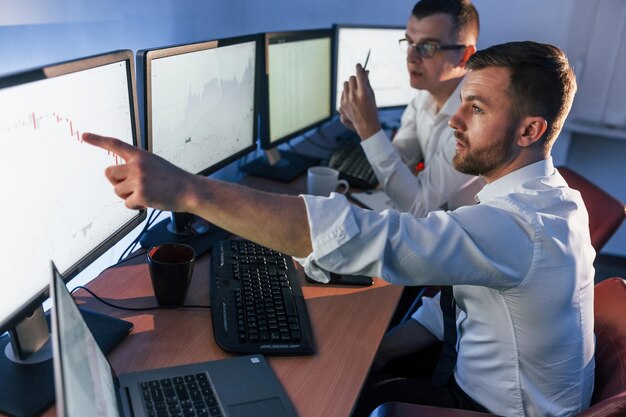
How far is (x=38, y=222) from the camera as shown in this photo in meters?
0.89

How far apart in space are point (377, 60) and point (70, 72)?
5.61 feet

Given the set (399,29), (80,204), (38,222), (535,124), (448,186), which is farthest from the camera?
(399,29)

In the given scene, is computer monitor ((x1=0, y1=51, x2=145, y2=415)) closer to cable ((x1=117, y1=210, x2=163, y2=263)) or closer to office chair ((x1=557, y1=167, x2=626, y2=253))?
cable ((x1=117, y1=210, x2=163, y2=263))

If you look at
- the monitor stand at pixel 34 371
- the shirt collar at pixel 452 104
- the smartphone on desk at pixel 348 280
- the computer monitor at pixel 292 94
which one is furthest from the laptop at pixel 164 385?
the shirt collar at pixel 452 104

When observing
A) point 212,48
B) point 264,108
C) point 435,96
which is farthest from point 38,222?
point 435,96

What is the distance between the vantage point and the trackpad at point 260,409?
0.87 m

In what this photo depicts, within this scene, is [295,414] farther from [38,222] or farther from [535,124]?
[535,124]

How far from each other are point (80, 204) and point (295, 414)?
51cm

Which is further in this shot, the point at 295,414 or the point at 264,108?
the point at 264,108

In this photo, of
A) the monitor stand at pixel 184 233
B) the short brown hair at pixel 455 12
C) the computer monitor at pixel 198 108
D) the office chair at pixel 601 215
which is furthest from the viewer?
the short brown hair at pixel 455 12

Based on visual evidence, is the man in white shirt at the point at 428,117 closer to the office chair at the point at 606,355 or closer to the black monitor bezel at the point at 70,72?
the office chair at the point at 606,355

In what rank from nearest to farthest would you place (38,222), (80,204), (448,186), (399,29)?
(38,222)
(80,204)
(448,186)
(399,29)

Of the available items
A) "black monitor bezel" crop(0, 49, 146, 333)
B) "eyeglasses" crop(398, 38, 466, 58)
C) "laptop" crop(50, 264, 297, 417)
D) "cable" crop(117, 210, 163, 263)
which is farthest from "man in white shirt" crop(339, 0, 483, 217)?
"laptop" crop(50, 264, 297, 417)

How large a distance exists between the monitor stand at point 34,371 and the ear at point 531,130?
2.76ft
